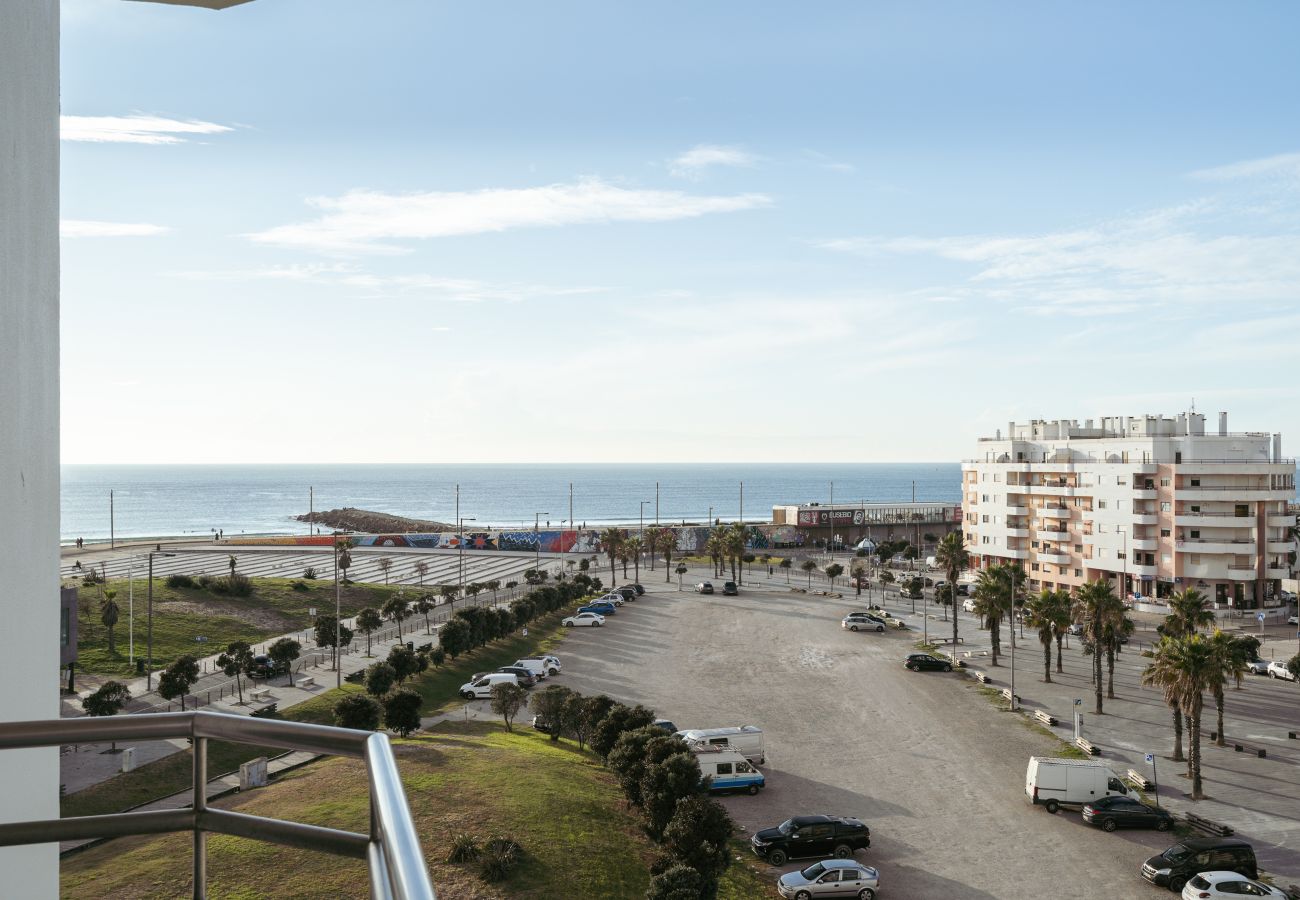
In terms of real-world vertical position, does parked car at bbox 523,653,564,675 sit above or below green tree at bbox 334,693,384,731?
below

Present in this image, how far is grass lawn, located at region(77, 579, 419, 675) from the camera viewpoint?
42500 mm

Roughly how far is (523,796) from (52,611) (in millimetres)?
21054

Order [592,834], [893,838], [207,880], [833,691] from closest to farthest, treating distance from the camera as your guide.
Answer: [207,880]
[592,834]
[893,838]
[833,691]

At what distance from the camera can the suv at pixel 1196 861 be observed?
71.2 ft

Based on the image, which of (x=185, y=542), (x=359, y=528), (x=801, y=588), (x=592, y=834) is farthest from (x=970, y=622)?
(x=359, y=528)

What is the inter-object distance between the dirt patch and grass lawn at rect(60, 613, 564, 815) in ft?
46.8

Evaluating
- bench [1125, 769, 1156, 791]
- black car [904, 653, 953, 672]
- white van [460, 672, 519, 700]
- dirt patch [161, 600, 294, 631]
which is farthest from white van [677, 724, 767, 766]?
dirt patch [161, 600, 294, 631]

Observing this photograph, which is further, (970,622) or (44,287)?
(970,622)

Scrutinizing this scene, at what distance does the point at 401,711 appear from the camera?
2909 centimetres

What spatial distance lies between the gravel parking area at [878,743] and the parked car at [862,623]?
80 cm

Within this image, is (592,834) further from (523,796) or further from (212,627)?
(212,627)

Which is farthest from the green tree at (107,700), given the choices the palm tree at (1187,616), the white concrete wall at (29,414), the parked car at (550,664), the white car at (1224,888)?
the palm tree at (1187,616)

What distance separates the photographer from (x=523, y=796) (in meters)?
22.4

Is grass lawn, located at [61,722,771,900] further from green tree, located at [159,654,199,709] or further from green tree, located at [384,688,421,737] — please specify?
green tree, located at [159,654,199,709]
